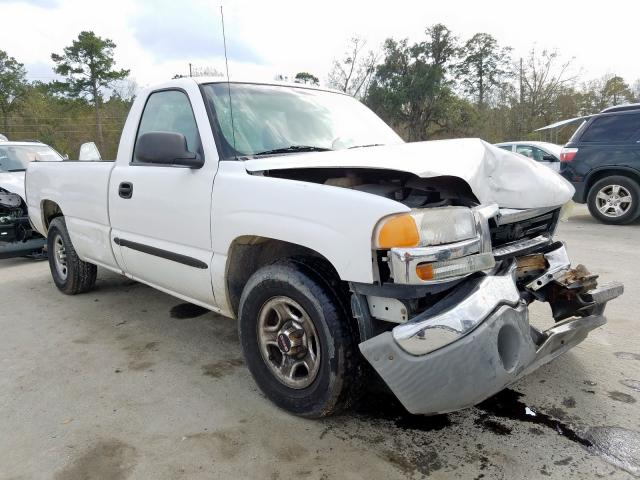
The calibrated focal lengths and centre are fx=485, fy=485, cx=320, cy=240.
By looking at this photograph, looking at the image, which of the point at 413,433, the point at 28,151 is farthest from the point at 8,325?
the point at 28,151

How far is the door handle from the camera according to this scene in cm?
366

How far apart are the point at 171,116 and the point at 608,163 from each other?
7.62m

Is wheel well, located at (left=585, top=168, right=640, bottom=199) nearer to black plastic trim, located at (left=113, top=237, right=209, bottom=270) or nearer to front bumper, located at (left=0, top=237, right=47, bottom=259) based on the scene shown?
black plastic trim, located at (left=113, top=237, right=209, bottom=270)

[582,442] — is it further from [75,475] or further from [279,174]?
[75,475]

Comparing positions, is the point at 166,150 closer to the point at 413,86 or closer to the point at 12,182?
the point at 12,182

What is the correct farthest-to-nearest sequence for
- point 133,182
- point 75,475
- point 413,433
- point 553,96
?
point 553,96, point 133,182, point 413,433, point 75,475

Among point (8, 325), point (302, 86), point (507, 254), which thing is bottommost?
point (8, 325)

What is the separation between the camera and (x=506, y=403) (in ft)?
8.99

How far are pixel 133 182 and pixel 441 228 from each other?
8.10 feet

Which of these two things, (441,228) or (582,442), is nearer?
(441,228)

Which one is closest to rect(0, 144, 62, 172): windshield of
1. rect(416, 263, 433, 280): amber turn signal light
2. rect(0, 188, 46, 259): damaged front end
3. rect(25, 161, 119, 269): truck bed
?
rect(0, 188, 46, 259): damaged front end

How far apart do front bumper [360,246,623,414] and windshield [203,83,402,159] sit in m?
1.53

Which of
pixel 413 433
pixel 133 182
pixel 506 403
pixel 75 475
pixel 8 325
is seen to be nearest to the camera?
pixel 75 475

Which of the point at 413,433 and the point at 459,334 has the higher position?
the point at 459,334
